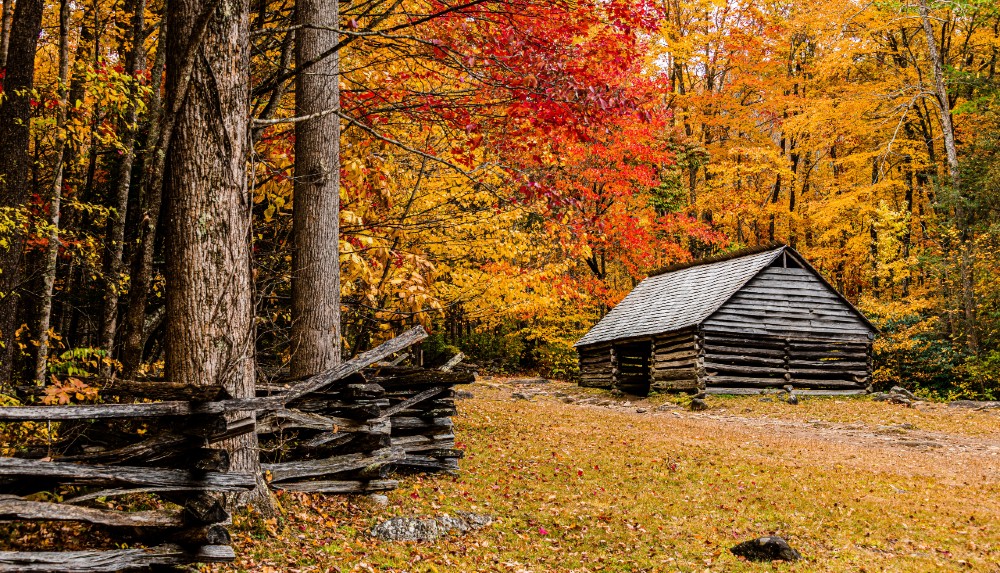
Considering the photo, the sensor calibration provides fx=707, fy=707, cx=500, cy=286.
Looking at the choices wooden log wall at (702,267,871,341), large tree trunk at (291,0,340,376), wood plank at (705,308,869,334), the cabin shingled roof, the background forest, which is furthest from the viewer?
the cabin shingled roof

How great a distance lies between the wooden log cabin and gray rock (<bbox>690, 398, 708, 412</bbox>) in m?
1.70

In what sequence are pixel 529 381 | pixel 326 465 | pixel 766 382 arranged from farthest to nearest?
1. pixel 529 381
2. pixel 766 382
3. pixel 326 465

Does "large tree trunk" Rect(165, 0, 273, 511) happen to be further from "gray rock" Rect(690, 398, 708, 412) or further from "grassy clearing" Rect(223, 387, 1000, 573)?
"gray rock" Rect(690, 398, 708, 412)

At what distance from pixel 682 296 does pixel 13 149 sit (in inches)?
780

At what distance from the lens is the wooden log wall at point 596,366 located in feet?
85.5

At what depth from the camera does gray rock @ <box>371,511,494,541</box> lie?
7.09 meters

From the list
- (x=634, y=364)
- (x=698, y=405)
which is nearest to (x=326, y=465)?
(x=698, y=405)

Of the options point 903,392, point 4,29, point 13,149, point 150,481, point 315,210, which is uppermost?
point 4,29

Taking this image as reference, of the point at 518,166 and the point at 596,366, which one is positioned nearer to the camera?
the point at 518,166

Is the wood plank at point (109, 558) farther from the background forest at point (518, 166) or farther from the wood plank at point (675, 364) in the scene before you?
the wood plank at point (675, 364)

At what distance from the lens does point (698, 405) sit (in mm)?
19109

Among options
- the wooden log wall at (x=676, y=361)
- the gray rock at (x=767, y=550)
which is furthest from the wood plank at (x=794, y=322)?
the gray rock at (x=767, y=550)

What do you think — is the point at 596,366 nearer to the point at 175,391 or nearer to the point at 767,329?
the point at 767,329

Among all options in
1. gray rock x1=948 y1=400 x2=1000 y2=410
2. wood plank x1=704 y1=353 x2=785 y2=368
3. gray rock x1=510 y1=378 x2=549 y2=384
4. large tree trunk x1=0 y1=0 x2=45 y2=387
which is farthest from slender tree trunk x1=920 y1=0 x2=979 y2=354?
large tree trunk x1=0 y1=0 x2=45 y2=387
